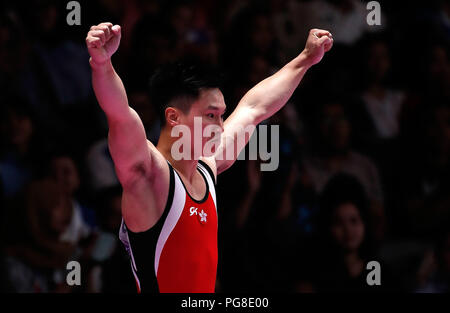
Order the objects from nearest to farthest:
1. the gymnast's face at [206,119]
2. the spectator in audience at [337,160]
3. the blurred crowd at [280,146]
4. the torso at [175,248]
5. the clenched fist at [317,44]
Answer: the torso at [175,248] → the gymnast's face at [206,119] → the clenched fist at [317,44] → the blurred crowd at [280,146] → the spectator in audience at [337,160]

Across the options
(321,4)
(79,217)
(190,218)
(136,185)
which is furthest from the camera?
(321,4)

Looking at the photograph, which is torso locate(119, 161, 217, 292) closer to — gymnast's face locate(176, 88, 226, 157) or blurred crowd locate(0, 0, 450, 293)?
gymnast's face locate(176, 88, 226, 157)

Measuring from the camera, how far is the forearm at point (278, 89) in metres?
3.98

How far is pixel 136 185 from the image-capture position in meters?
3.19

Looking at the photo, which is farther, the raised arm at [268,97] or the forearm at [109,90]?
the raised arm at [268,97]

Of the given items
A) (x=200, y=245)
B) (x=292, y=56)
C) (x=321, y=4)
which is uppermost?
(x=321, y=4)

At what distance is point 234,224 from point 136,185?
235cm

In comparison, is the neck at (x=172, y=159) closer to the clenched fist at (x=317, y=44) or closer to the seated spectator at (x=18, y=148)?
the clenched fist at (x=317, y=44)

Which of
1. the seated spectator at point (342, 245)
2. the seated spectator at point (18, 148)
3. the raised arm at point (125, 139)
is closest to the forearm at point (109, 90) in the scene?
the raised arm at point (125, 139)

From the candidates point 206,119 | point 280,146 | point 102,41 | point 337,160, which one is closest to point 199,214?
point 206,119

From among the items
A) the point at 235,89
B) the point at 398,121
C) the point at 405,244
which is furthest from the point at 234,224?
the point at 398,121

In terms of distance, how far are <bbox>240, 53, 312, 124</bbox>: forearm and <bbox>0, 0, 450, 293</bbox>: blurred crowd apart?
1.52 metres

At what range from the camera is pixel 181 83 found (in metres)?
3.55

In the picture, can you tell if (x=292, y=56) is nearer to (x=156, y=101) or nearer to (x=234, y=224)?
(x=234, y=224)
